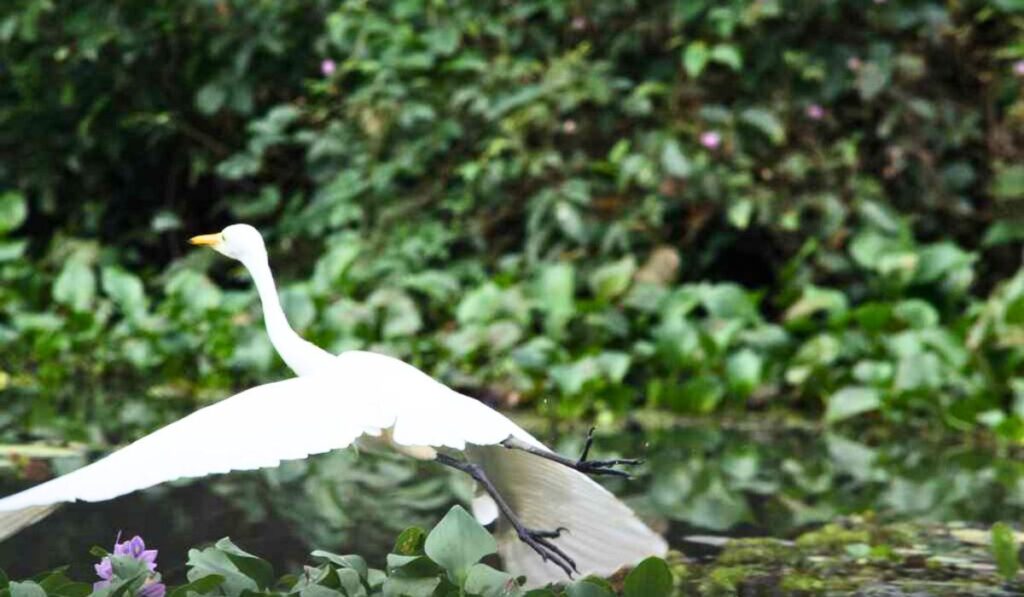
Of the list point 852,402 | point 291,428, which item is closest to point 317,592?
point 291,428

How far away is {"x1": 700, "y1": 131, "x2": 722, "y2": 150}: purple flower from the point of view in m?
8.28

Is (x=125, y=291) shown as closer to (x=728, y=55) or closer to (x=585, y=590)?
(x=728, y=55)

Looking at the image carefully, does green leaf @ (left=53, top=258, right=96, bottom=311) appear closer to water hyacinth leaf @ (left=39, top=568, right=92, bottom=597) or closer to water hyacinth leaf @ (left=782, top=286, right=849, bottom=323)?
water hyacinth leaf @ (left=782, top=286, right=849, bottom=323)

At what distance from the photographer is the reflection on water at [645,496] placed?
487 centimetres

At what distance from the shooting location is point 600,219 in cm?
853

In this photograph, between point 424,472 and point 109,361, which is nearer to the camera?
point 424,472

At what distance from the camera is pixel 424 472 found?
6516 millimetres

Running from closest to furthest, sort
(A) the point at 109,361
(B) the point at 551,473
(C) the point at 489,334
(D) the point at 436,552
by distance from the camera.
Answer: (D) the point at 436,552 → (B) the point at 551,473 → (C) the point at 489,334 → (A) the point at 109,361

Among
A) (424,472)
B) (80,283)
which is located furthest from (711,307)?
(80,283)

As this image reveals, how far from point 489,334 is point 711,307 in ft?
3.06

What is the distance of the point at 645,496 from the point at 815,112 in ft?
10.3

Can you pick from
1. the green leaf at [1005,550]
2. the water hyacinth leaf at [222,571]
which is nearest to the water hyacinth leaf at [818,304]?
the green leaf at [1005,550]

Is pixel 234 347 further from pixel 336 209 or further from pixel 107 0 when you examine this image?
pixel 107 0

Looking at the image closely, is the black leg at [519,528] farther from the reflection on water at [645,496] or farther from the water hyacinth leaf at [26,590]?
the reflection on water at [645,496]
